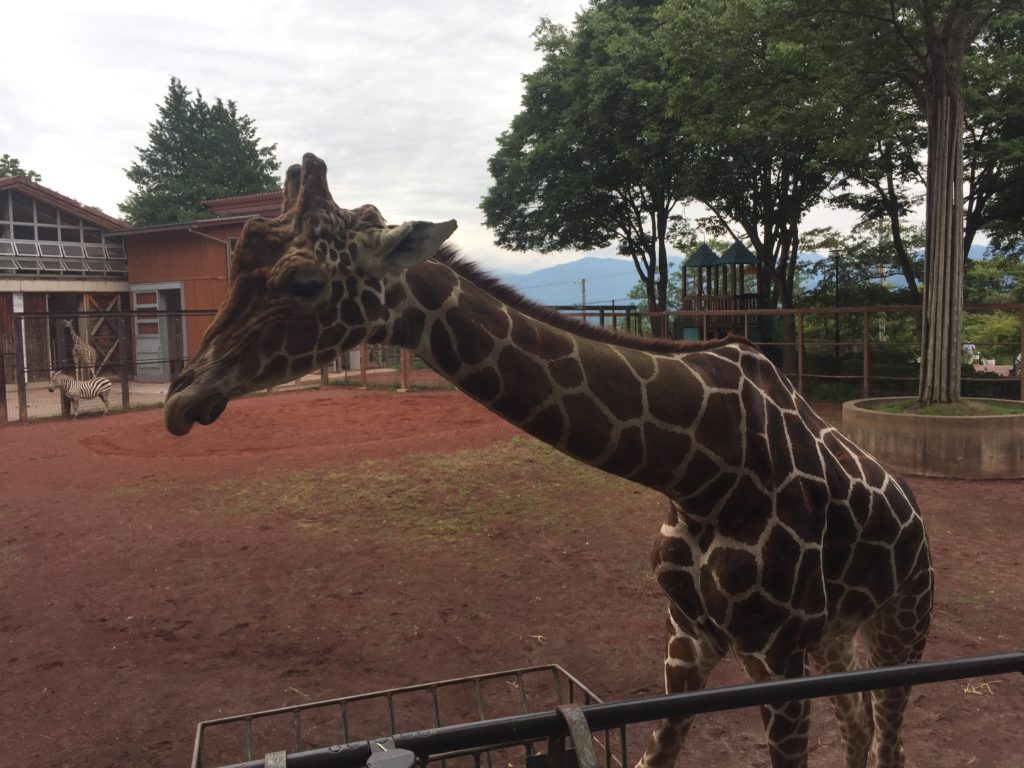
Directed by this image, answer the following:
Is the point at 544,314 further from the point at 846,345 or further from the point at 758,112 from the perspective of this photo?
the point at 846,345

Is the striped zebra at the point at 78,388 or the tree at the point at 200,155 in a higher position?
the tree at the point at 200,155

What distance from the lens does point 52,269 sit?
21.8 m

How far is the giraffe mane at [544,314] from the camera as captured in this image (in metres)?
2.30

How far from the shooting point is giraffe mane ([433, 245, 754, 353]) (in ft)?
7.54

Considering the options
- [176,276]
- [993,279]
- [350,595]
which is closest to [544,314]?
[350,595]

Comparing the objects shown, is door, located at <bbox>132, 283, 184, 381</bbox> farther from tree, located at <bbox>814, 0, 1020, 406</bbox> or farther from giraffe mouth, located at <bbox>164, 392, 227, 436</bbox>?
Answer: giraffe mouth, located at <bbox>164, 392, 227, 436</bbox>

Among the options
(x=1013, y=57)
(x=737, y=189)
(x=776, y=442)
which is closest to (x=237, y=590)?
(x=776, y=442)

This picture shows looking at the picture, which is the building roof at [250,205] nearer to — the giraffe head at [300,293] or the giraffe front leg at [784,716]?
the giraffe head at [300,293]

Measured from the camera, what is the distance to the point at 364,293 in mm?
2031

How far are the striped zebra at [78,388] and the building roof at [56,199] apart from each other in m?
9.18

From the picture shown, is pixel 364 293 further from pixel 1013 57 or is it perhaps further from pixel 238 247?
pixel 1013 57

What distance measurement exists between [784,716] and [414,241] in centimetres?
187

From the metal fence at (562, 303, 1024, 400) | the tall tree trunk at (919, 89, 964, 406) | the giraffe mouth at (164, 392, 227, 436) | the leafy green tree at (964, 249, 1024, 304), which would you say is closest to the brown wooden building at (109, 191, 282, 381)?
the metal fence at (562, 303, 1024, 400)

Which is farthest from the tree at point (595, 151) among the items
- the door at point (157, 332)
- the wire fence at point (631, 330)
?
the door at point (157, 332)
